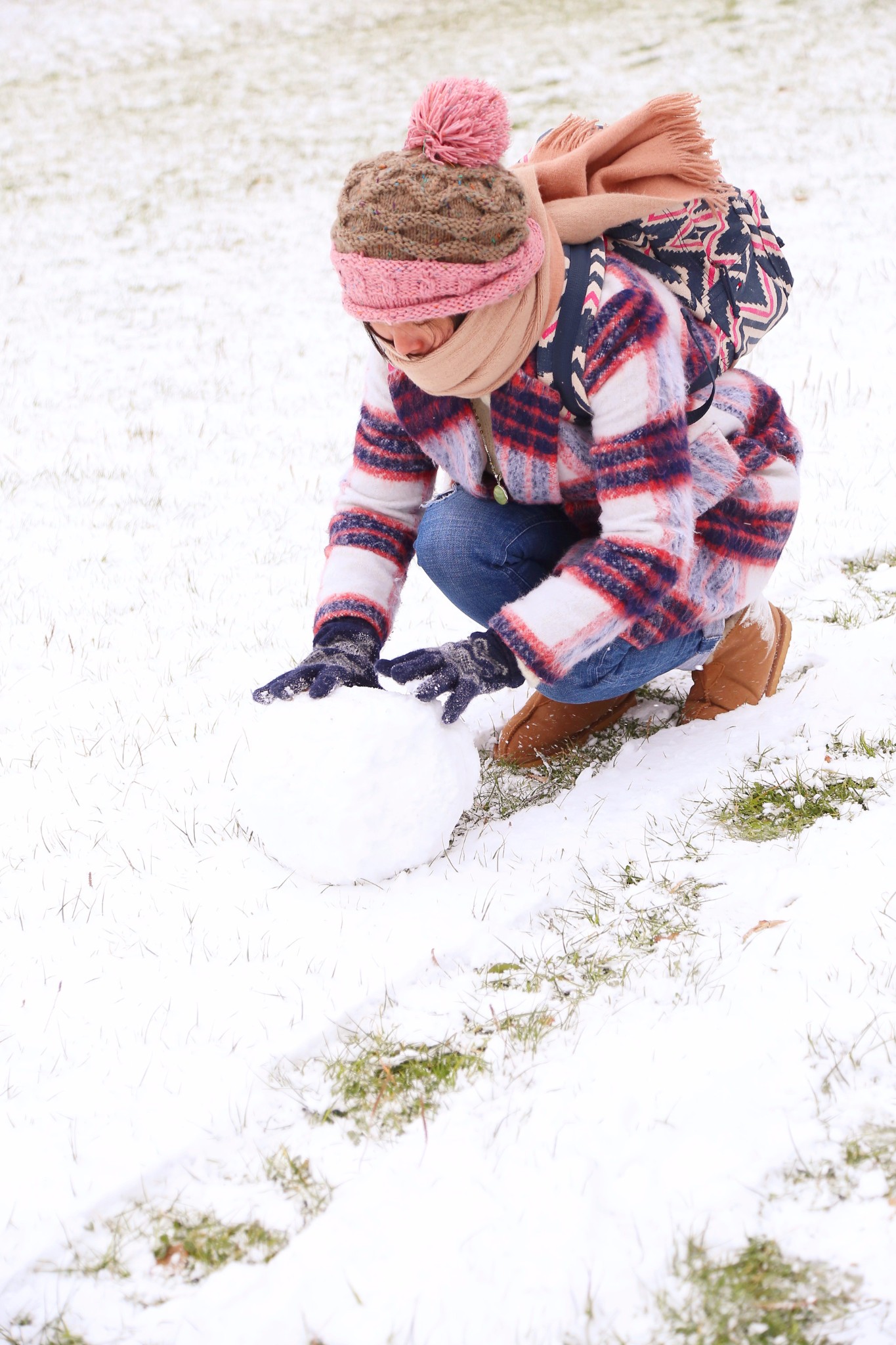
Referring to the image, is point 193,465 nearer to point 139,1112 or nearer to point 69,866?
point 69,866

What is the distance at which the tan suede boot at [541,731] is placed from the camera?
10.4 ft

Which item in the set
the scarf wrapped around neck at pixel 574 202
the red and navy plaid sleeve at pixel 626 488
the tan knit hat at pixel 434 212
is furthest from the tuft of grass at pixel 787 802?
the tan knit hat at pixel 434 212

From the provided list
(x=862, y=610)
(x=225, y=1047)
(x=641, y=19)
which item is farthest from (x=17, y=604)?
(x=641, y=19)

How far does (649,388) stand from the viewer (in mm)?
2332

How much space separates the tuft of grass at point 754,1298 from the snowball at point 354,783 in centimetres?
114

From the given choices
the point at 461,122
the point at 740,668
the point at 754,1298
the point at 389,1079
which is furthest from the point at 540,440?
the point at 754,1298

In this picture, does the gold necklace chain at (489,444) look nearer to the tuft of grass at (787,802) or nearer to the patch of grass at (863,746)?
the tuft of grass at (787,802)

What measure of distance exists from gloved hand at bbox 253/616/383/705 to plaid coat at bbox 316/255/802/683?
0.04 m

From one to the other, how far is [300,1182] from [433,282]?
5.86 feet

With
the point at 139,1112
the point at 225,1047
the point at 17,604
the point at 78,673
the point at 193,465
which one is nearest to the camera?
the point at 139,1112

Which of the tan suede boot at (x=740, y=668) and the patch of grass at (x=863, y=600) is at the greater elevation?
the tan suede boot at (x=740, y=668)

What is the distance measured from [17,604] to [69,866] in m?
1.79

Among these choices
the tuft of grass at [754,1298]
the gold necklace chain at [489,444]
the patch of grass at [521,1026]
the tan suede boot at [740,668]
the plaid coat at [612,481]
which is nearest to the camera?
the tuft of grass at [754,1298]

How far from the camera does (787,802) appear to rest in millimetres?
2758
